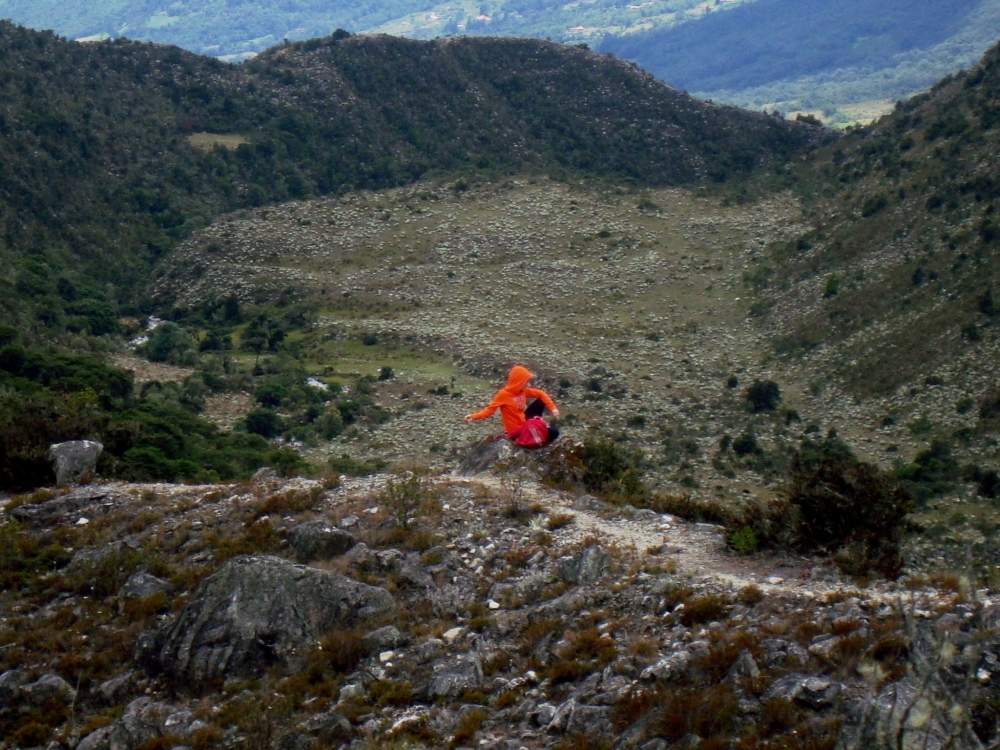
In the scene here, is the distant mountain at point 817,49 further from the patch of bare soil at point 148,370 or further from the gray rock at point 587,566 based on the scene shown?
the gray rock at point 587,566

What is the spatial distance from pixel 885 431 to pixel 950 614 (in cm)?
2004

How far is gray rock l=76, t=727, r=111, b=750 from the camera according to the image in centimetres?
728

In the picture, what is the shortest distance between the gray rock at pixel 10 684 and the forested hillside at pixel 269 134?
25.2 metres

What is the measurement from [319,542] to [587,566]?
2.68 meters

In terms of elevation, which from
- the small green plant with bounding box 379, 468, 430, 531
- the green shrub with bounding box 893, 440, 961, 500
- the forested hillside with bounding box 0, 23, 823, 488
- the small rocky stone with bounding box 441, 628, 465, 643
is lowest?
the green shrub with bounding box 893, 440, 961, 500

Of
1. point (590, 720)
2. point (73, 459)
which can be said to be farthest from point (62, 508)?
point (590, 720)

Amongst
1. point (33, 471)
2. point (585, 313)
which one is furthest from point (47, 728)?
point (585, 313)

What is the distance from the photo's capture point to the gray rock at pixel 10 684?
26.0 feet

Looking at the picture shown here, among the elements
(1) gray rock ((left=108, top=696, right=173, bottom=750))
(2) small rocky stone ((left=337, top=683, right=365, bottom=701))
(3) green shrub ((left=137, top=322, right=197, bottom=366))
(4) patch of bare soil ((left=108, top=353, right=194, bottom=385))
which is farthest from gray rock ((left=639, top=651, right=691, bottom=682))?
(3) green shrub ((left=137, top=322, right=197, bottom=366))

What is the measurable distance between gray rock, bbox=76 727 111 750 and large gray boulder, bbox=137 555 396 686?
672 millimetres

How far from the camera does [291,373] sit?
1177 inches

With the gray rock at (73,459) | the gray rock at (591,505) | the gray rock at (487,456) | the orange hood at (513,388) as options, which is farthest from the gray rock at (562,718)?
the gray rock at (73,459)

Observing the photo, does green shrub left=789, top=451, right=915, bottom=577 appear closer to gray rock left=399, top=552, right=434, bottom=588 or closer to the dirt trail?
the dirt trail

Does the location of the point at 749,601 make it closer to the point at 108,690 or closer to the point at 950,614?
the point at 950,614
